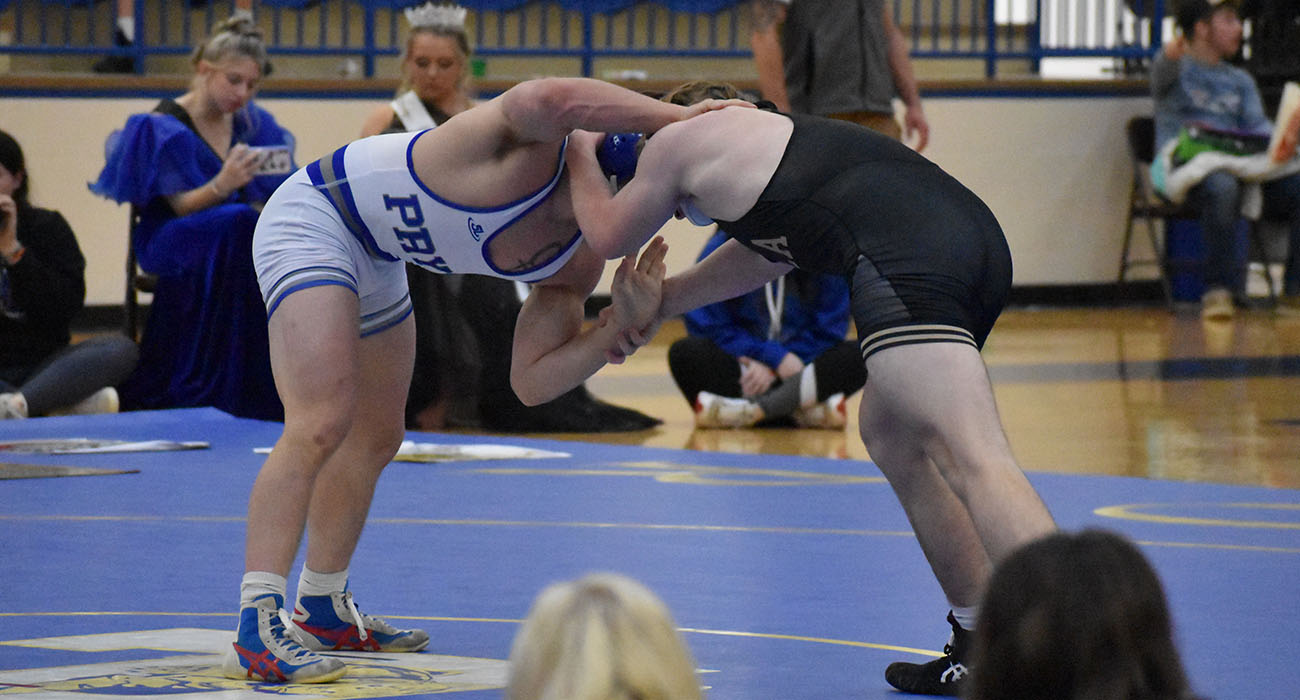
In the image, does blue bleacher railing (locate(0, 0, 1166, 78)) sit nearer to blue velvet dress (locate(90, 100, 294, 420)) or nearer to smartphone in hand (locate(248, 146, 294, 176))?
blue velvet dress (locate(90, 100, 294, 420))

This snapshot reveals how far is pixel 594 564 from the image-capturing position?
4.33 m

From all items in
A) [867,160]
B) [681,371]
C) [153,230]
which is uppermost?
[867,160]

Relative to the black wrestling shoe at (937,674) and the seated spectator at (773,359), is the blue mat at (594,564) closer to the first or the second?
the black wrestling shoe at (937,674)

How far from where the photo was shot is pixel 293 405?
337 cm

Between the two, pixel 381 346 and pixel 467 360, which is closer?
pixel 381 346

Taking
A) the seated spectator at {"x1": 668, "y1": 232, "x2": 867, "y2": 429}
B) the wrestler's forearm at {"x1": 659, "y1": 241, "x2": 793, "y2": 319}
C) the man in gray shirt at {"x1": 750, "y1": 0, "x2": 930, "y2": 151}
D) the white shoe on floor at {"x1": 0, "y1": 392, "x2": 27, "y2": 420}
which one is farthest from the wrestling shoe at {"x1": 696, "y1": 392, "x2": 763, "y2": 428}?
the wrestler's forearm at {"x1": 659, "y1": 241, "x2": 793, "y2": 319}

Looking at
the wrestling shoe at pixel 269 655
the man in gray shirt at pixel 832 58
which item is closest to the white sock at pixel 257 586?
the wrestling shoe at pixel 269 655

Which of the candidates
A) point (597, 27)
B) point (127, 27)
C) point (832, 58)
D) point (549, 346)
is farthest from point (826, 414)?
point (597, 27)

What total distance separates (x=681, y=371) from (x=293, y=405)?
445 centimetres

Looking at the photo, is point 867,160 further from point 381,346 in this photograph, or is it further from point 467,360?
point 467,360

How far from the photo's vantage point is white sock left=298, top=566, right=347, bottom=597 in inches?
142

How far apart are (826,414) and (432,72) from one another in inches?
80.0

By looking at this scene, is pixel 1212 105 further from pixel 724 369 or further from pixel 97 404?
pixel 97 404

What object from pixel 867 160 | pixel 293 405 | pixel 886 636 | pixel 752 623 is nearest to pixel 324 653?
pixel 293 405
